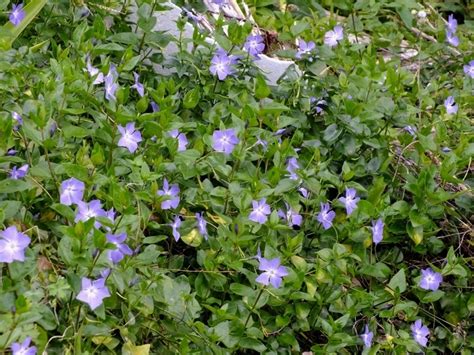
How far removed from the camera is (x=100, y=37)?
314 centimetres

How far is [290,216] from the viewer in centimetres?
288

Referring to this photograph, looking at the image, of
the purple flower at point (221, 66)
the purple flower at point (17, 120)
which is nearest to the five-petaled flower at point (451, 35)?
the purple flower at point (221, 66)

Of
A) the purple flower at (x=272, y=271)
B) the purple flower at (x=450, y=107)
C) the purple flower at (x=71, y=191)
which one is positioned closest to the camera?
the purple flower at (x=71, y=191)

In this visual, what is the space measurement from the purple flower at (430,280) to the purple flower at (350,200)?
0.97 feet

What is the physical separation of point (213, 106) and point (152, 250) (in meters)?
0.83

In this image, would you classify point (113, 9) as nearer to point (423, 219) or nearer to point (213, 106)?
point (213, 106)

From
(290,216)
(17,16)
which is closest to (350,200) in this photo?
(290,216)

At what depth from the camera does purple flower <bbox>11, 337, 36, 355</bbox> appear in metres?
2.05

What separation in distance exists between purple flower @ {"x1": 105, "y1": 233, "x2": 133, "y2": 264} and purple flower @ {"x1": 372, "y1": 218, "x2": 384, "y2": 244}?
882mm

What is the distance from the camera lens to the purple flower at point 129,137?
270 centimetres

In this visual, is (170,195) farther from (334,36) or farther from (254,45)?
(334,36)

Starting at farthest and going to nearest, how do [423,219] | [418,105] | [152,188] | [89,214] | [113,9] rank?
1. [418,105]
2. [113,9]
3. [423,219]
4. [152,188]
5. [89,214]

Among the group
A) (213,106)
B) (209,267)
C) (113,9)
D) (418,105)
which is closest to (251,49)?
(213,106)

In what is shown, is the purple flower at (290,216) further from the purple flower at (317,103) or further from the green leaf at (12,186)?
the green leaf at (12,186)
